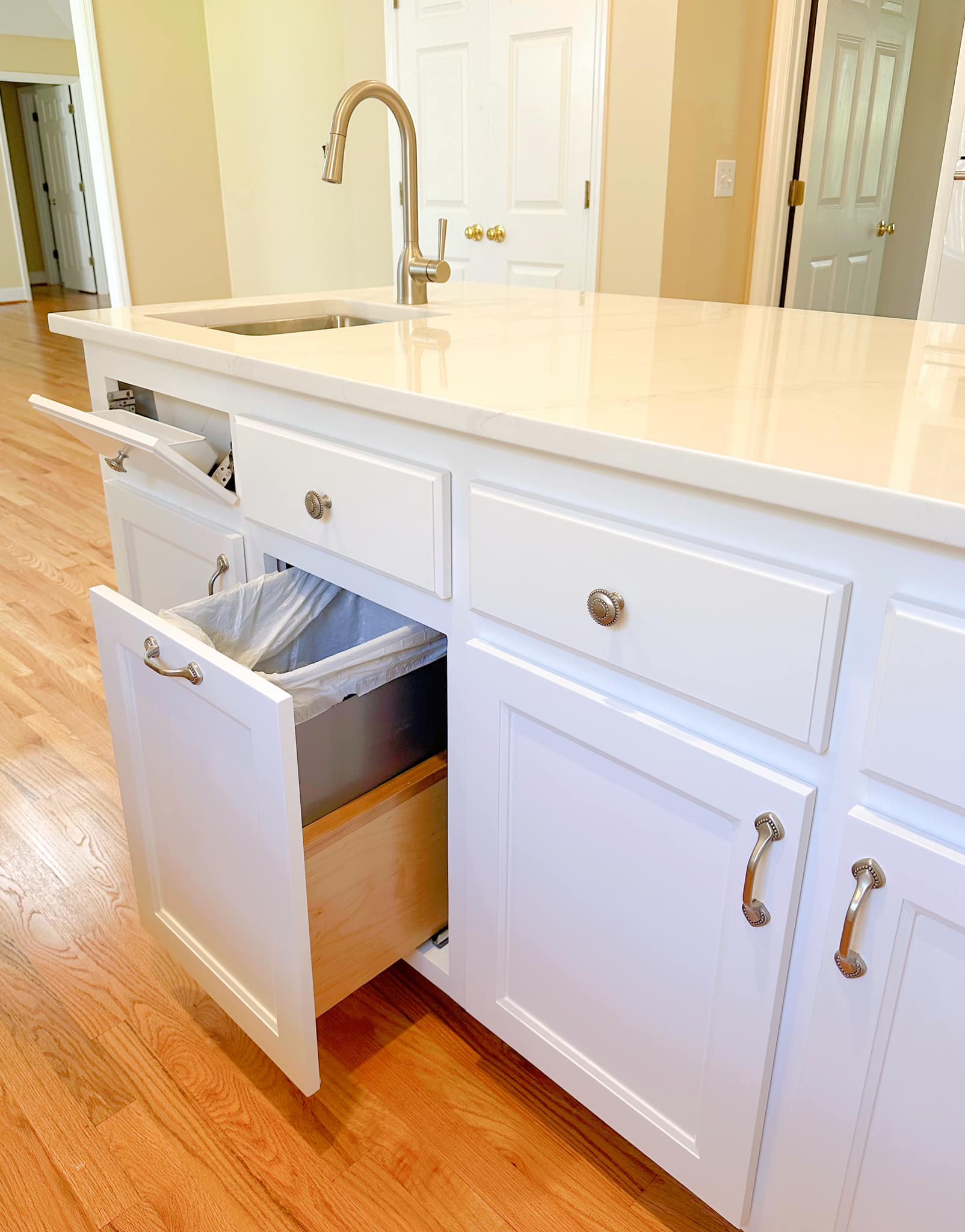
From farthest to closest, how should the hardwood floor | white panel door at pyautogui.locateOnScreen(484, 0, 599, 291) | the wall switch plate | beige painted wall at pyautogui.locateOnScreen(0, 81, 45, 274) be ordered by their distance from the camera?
1. beige painted wall at pyautogui.locateOnScreen(0, 81, 45, 274)
2. the wall switch plate
3. white panel door at pyautogui.locateOnScreen(484, 0, 599, 291)
4. the hardwood floor

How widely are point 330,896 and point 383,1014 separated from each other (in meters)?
0.32

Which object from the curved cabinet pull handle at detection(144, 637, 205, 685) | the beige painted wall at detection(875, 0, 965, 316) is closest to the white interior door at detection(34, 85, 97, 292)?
the beige painted wall at detection(875, 0, 965, 316)

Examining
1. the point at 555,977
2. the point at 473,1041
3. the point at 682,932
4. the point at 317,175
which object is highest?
the point at 317,175

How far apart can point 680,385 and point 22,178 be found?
1175 centimetres

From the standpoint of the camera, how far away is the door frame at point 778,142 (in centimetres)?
309

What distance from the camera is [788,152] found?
3234mm

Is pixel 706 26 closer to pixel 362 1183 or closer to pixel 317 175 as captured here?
pixel 317 175

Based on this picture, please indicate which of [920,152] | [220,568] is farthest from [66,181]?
[220,568]

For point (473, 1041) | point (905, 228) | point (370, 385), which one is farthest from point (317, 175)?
point (473, 1041)

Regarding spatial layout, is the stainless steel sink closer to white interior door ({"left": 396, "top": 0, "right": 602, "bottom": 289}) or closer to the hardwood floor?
the hardwood floor

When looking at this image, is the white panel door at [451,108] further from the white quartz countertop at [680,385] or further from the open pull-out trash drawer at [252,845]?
the open pull-out trash drawer at [252,845]

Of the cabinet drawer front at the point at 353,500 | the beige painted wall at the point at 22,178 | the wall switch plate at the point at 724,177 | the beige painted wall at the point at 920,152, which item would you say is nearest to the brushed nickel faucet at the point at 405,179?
the cabinet drawer front at the point at 353,500

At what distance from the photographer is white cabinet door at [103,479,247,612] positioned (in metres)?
1.37

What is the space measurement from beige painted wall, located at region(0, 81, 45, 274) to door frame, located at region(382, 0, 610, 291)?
7872mm
